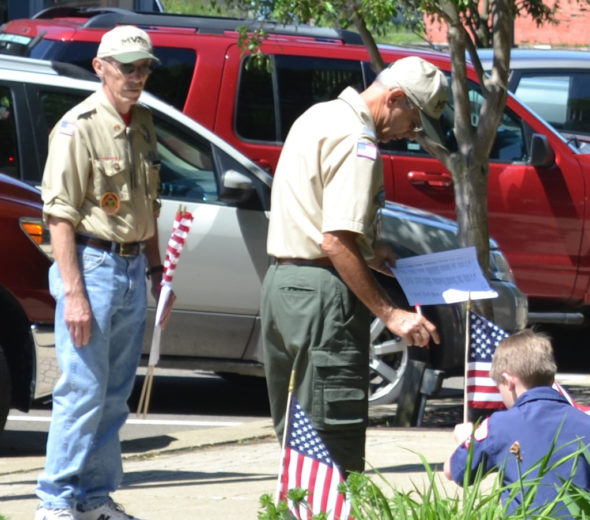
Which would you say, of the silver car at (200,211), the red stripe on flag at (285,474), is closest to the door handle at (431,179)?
the silver car at (200,211)

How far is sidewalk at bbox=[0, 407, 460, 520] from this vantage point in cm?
574

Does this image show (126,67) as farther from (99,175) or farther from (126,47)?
(99,175)

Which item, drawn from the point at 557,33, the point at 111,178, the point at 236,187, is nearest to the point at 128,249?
the point at 111,178

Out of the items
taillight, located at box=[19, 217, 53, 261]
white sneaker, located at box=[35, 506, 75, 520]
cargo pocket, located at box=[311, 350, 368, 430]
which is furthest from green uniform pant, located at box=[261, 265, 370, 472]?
taillight, located at box=[19, 217, 53, 261]

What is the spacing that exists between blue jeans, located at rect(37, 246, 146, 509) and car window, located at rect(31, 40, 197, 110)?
4.39 metres

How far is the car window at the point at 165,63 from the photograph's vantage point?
9430mm

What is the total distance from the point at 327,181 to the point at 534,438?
1.03 m

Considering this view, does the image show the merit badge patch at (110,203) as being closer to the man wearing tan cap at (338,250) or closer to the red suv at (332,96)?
the man wearing tan cap at (338,250)

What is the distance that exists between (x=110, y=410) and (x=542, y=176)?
18.0 feet

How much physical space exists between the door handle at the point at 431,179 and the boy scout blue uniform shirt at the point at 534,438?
5.60 m

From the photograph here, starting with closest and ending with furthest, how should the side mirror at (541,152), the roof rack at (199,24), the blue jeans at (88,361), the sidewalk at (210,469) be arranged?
the blue jeans at (88,361) < the sidewalk at (210,469) < the roof rack at (199,24) < the side mirror at (541,152)

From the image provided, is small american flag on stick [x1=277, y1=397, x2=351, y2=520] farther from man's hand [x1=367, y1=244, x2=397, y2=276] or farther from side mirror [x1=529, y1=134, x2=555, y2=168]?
side mirror [x1=529, y1=134, x2=555, y2=168]

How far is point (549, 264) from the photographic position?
10023 mm

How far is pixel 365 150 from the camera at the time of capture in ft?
14.3
